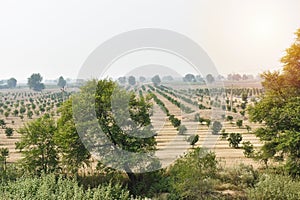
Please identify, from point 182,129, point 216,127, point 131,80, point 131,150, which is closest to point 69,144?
point 131,150

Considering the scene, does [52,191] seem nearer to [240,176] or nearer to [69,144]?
[69,144]

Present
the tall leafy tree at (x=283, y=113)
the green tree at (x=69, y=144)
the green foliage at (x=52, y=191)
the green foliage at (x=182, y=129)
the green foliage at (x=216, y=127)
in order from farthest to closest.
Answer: the green foliage at (x=182, y=129) → the green foliage at (x=216, y=127) → the tall leafy tree at (x=283, y=113) → the green tree at (x=69, y=144) → the green foliage at (x=52, y=191)

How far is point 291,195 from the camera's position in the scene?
805cm

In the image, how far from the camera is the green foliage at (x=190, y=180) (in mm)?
9094

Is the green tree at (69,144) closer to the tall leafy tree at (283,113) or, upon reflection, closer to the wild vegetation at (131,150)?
the wild vegetation at (131,150)

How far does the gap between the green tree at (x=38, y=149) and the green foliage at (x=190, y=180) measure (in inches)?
161

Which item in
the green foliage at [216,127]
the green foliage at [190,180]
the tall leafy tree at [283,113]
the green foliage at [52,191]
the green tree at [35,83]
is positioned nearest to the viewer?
the green foliage at [52,191]

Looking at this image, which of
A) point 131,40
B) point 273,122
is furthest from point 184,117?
point 131,40

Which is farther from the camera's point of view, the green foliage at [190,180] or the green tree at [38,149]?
the green tree at [38,149]

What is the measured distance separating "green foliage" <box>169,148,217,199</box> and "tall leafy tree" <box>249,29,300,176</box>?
9.43 ft

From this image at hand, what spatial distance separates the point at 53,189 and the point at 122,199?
2044 millimetres

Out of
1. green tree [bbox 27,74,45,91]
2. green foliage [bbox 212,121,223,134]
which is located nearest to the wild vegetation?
green foliage [bbox 212,121,223,134]

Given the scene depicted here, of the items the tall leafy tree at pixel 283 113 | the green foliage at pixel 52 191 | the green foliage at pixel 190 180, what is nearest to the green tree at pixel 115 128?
the green foliage at pixel 190 180

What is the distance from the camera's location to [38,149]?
35.3ft
